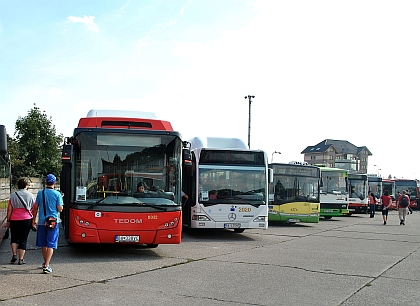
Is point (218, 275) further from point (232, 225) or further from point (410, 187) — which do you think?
point (410, 187)

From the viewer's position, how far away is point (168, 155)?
41.2 ft

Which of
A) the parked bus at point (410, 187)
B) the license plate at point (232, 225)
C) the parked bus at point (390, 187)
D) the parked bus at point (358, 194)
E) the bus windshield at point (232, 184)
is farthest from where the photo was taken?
the parked bus at point (410, 187)

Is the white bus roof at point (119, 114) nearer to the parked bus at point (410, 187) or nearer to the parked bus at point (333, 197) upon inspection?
the parked bus at point (333, 197)

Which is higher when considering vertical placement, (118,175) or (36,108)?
(36,108)

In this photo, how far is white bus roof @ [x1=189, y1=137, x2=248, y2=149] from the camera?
17.9m

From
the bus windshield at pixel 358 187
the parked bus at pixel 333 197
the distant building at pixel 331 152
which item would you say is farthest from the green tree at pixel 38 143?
the distant building at pixel 331 152

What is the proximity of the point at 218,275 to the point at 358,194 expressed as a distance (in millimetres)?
27473

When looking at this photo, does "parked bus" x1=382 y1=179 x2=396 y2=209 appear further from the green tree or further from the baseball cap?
the baseball cap

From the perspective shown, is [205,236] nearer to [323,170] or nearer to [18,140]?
[323,170]

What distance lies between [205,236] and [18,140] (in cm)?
5632

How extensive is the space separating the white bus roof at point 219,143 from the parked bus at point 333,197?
12276 millimetres

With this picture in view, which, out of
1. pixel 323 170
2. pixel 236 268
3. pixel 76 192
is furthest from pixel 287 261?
pixel 323 170

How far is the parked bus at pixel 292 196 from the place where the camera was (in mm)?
23016

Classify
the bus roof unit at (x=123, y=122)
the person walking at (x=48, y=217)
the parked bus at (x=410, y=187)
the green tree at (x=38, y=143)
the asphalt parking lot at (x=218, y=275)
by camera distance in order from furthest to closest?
the green tree at (x=38, y=143), the parked bus at (x=410, y=187), the bus roof unit at (x=123, y=122), the person walking at (x=48, y=217), the asphalt parking lot at (x=218, y=275)
